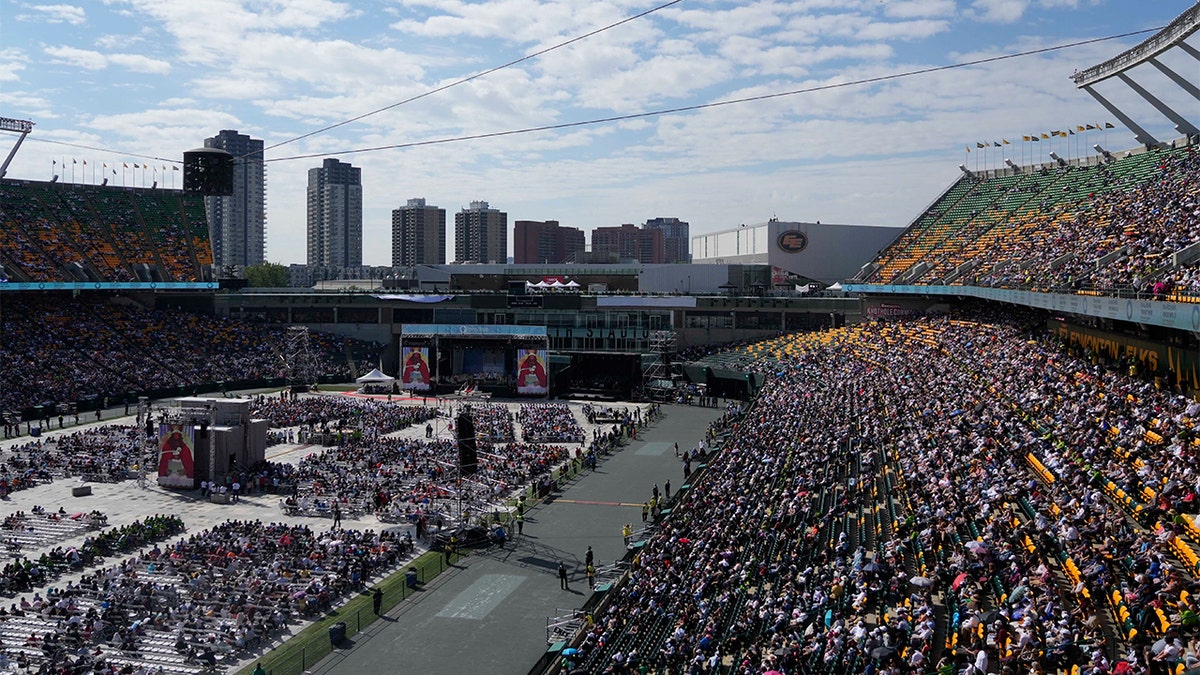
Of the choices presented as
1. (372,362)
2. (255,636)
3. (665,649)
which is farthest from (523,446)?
(372,362)

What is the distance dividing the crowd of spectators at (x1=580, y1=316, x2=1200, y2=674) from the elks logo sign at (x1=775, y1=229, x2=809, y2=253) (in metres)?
48.7

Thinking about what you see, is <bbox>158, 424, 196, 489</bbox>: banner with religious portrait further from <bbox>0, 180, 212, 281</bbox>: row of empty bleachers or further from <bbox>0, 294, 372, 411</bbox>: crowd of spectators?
<bbox>0, 180, 212, 281</bbox>: row of empty bleachers

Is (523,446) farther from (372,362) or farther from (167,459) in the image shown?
(372,362)

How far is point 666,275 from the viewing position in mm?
83000

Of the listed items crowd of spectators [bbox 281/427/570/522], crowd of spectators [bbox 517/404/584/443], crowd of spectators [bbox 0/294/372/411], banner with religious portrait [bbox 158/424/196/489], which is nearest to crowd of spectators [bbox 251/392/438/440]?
crowd of spectators [bbox 281/427/570/522]

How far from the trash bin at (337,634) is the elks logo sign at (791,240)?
215ft

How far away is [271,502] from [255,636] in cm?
1411

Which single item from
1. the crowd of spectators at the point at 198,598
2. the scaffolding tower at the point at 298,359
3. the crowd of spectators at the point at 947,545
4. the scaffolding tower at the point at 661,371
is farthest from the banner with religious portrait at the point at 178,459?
the scaffolding tower at the point at 661,371

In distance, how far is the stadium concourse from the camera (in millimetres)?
22188

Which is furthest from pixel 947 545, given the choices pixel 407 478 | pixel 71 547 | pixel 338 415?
pixel 338 415

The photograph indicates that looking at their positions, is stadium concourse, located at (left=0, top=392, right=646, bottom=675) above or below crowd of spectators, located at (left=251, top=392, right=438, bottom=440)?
below

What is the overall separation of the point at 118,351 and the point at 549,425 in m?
30.2

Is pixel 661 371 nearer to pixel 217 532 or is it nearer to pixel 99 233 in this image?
pixel 99 233

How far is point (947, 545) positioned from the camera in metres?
21.4
